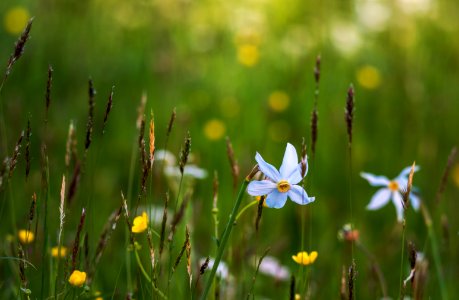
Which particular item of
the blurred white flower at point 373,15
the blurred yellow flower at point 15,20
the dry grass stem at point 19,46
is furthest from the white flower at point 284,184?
the blurred white flower at point 373,15

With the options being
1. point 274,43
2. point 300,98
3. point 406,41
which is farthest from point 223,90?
point 406,41

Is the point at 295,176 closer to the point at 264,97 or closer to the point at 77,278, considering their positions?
the point at 77,278

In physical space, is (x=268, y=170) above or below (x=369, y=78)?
below

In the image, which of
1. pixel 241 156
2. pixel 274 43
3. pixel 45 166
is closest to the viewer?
pixel 45 166

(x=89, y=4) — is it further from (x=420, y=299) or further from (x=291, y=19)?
(x=420, y=299)

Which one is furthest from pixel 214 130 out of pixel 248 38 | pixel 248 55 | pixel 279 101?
pixel 248 38

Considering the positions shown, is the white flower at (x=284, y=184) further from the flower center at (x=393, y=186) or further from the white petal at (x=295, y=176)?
the flower center at (x=393, y=186)
